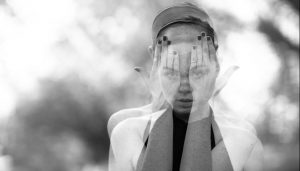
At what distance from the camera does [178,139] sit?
5.15 ft

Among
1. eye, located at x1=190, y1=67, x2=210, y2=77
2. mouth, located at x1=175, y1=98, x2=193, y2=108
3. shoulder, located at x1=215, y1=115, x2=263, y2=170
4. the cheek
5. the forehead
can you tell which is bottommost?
shoulder, located at x1=215, y1=115, x2=263, y2=170

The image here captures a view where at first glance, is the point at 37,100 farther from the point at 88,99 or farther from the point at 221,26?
the point at 221,26

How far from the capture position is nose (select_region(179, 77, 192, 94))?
164cm

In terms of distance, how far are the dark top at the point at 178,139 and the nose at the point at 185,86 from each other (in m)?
0.13

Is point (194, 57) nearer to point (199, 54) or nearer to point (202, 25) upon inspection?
point (199, 54)

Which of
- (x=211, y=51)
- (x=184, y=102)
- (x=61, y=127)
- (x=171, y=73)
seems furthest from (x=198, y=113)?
(x=61, y=127)

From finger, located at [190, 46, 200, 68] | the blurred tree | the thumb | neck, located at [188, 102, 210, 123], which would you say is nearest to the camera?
neck, located at [188, 102, 210, 123]

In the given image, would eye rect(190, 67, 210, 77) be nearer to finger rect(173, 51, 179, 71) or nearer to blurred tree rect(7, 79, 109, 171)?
finger rect(173, 51, 179, 71)

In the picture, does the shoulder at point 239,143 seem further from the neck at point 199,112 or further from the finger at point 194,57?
the finger at point 194,57

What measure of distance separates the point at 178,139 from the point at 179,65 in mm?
330

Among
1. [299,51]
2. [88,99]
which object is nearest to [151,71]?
[299,51]

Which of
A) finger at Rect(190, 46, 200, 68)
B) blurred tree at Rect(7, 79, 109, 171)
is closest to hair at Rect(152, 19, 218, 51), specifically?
finger at Rect(190, 46, 200, 68)

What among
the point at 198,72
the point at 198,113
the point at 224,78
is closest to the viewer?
the point at 198,113

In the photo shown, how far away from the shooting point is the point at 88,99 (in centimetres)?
916
